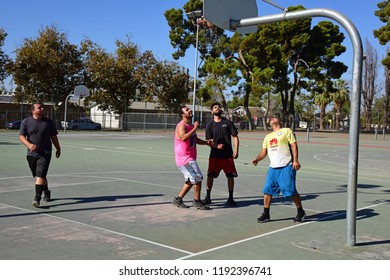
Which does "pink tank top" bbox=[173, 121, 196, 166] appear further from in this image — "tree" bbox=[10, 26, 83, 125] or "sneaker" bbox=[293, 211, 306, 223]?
"tree" bbox=[10, 26, 83, 125]

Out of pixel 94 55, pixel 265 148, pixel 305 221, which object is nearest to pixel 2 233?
pixel 265 148

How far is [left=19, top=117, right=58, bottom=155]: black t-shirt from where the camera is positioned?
8461mm

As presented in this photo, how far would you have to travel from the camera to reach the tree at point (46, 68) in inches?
1823

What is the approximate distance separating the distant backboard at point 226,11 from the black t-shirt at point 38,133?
3.64m

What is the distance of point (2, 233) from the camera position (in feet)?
21.3

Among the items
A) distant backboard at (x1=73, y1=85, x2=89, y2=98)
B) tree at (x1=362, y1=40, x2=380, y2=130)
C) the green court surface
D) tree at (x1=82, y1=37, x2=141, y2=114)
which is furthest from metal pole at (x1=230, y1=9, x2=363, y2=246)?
tree at (x1=362, y1=40, x2=380, y2=130)

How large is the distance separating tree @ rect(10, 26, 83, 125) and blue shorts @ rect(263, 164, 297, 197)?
4152 centimetres

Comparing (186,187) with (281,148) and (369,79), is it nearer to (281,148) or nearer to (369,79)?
(281,148)

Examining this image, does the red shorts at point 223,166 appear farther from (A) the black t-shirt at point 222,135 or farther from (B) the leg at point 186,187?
(B) the leg at point 186,187

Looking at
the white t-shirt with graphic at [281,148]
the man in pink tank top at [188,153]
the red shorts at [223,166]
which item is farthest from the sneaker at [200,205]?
the white t-shirt with graphic at [281,148]

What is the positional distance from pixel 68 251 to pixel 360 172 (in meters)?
12.2

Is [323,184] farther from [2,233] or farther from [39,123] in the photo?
[2,233]

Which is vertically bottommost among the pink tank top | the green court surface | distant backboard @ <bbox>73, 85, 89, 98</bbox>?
the green court surface

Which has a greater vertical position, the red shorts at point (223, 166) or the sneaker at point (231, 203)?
the red shorts at point (223, 166)
